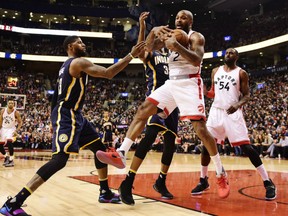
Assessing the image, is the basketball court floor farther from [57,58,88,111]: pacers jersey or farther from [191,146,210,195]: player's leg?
[57,58,88,111]: pacers jersey

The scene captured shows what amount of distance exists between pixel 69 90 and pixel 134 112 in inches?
990

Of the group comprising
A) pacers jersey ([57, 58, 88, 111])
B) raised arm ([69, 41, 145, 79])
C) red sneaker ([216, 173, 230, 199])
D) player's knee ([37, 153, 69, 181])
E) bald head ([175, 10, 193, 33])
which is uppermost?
bald head ([175, 10, 193, 33])

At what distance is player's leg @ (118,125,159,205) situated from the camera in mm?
3467

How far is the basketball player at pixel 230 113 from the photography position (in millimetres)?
4137

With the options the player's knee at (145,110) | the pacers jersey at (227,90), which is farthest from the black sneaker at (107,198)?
the pacers jersey at (227,90)

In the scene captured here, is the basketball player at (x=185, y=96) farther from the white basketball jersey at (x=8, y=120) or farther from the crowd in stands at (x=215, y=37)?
the crowd in stands at (x=215, y=37)

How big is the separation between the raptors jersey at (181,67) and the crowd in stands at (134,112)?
1092 centimetres

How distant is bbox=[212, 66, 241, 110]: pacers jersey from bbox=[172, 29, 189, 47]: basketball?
1.08 metres

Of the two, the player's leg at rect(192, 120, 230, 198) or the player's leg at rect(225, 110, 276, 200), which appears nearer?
the player's leg at rect(192, 120, 230, 198)

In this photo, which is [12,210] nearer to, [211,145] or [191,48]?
[211,145]

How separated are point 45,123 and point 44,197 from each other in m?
21.3

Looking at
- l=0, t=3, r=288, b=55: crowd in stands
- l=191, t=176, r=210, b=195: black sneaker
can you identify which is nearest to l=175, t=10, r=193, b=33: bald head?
l=191, t=176, r=210, b=195: black sneaker

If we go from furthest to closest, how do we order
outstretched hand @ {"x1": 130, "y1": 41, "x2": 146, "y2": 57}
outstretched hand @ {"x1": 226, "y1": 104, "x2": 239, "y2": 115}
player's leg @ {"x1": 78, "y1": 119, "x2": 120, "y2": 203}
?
outstretched hand @ {"x1": 226, "y1": 104, "x2": 239, "y2": 115} < player's leg @ {"x1": 78, "y1": 119, "x2": 120, "y2": 203} < outstretched hand @ {"x1": 130, "y1": 41, "x2": 146, "y2": 57}

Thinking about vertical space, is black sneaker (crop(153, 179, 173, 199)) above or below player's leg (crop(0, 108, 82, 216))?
below
